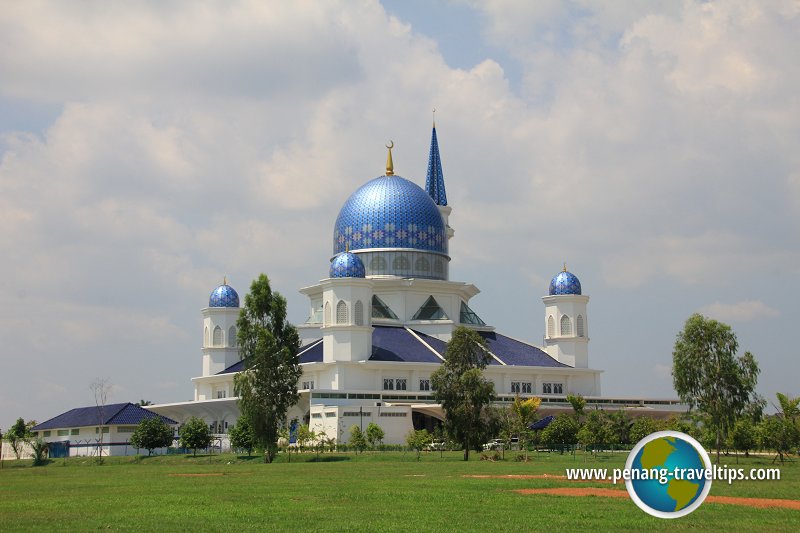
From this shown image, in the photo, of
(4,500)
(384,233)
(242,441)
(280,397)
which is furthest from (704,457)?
(384,233)

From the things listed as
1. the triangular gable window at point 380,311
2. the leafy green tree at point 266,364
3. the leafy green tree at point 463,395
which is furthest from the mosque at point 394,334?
the leafy green tree at point 463,395

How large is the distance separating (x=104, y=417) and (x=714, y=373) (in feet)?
153

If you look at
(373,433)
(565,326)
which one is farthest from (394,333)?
(373,433)

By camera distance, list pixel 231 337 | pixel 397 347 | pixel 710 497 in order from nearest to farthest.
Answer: pixel 710 497, pixel 397 347, pixel 231 337

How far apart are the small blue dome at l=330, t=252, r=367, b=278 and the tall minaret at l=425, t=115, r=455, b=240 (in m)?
17.9

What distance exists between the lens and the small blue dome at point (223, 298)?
278 ft

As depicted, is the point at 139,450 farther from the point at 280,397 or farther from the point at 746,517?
the point at 746,517

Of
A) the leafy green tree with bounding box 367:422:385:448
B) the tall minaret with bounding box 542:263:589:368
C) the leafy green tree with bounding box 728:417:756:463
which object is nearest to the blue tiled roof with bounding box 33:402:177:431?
the leafy green tree with bounding box 367:422:385:448

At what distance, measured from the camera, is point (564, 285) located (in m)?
82.6

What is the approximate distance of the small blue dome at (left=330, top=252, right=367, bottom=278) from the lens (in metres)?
74.8

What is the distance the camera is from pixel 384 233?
3292 inches

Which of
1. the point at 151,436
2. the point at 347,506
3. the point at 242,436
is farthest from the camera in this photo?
the point at 151,436

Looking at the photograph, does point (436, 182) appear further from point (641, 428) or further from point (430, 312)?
point (641, 428)

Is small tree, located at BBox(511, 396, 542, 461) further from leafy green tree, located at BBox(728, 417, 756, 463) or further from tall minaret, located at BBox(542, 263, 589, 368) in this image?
tall minaret, located at BBox(542, 263, 589, 368)
